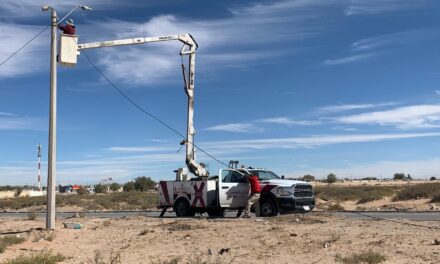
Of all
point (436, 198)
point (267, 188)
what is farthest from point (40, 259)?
point (436, 198)

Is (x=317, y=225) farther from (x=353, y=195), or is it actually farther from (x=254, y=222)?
(x=353, y=195)

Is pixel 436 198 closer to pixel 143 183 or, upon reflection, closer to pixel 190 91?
pixel 190 91

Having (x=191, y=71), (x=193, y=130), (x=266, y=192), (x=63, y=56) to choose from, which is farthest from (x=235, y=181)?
Answer: (x=63, y=56)

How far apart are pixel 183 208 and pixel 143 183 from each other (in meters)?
74.1

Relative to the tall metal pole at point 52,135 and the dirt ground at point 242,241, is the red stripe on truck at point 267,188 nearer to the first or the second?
the dirt ground at point 242,241

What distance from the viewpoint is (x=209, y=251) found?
1423cm

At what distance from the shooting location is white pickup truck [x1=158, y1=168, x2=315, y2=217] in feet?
71.7

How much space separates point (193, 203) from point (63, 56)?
8.51 metres

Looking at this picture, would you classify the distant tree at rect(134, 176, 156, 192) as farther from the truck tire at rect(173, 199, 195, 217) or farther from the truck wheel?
the truck wheel

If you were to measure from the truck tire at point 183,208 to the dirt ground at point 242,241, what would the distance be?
363 cm

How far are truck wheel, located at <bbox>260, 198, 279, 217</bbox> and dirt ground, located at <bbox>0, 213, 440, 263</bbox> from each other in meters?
1.64

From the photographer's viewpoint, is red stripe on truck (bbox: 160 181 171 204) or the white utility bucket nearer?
the white utility bucket

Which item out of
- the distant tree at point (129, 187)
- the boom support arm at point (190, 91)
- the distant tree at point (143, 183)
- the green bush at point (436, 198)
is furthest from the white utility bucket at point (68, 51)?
the distant tree at point (129, 187)

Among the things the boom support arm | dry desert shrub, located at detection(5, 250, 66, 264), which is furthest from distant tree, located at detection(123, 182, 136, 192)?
Result: dry desert shrub, located at detection(5, 250, 66, 264)
